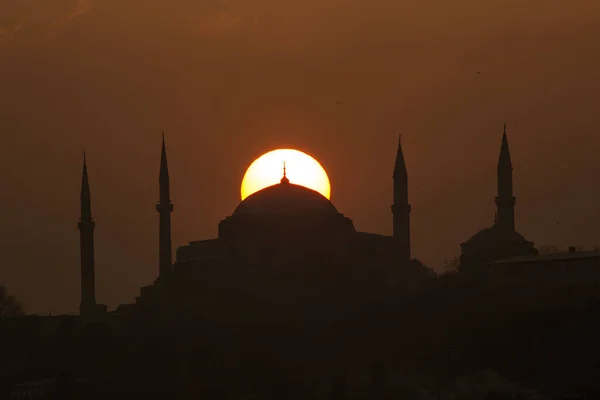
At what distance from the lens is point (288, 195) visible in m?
64.9

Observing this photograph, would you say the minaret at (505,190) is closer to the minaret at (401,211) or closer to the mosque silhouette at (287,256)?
the mosque silhouette at (287,256)

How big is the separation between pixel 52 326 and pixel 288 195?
8.09 meters

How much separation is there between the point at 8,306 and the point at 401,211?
46.7ft

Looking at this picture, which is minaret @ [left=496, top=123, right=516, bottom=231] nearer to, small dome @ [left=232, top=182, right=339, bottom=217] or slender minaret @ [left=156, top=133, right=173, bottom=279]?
small dome @ [left=232, top=182, right=339, bottom=217]

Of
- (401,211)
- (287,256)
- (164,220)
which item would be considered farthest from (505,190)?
(164,220)

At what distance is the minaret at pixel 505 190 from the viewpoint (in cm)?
6272

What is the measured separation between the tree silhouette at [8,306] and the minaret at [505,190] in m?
16.2

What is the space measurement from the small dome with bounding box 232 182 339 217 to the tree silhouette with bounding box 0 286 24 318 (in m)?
8.91

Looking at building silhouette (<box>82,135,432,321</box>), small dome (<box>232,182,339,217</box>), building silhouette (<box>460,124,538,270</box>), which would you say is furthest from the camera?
small dome (<box>232,182,339,217</box>)

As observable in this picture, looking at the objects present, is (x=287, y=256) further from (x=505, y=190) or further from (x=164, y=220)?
(x=505, y=190)

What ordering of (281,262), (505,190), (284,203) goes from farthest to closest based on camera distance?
(284,203), (281,262), (505,190)

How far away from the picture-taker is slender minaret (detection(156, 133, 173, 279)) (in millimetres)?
63281

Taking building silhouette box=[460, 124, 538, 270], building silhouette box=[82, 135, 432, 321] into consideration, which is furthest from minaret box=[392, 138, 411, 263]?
building silhouette box=[460, 124, 538, 270]

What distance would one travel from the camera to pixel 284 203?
6462 cm
